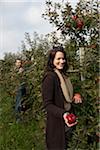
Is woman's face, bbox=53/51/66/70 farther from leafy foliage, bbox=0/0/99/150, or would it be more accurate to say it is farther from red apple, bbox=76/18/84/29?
red apple, bbox=76/18/84/29

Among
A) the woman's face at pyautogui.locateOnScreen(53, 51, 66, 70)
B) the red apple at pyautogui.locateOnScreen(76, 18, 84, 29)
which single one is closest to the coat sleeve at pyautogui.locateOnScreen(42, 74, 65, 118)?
the woman's face at pyautogui.locateOnScreen(53, 51, 66, 70)

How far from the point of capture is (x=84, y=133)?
4668 mm

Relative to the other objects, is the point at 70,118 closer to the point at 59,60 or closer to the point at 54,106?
the point at 54,106

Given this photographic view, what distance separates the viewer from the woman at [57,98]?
3855 mm

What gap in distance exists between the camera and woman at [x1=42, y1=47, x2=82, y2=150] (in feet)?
12.6

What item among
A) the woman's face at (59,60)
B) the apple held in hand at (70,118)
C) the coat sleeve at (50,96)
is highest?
the woman's face at (59,60)

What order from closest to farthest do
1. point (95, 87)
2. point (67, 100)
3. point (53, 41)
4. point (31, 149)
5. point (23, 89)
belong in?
point (67, 100), point (95, 87), point (31, 149), point (53, 41), point (23, 89)

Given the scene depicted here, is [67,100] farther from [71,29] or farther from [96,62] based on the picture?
[71,29]

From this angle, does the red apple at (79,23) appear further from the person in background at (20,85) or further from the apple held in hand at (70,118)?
the apple held in hand at (70,118)

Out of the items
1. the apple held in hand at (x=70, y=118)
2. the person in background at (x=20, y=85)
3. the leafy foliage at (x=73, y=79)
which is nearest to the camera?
the apple held in hand at (x=70, y=118)

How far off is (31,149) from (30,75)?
4.94 ft

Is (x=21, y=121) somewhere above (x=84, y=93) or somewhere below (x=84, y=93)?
below

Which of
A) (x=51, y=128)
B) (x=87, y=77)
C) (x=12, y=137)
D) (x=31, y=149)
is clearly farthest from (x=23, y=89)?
(x=51, y=128)

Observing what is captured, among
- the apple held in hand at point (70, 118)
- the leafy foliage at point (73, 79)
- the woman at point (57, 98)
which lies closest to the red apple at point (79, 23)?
the leafy foliage at point (73, 79)
